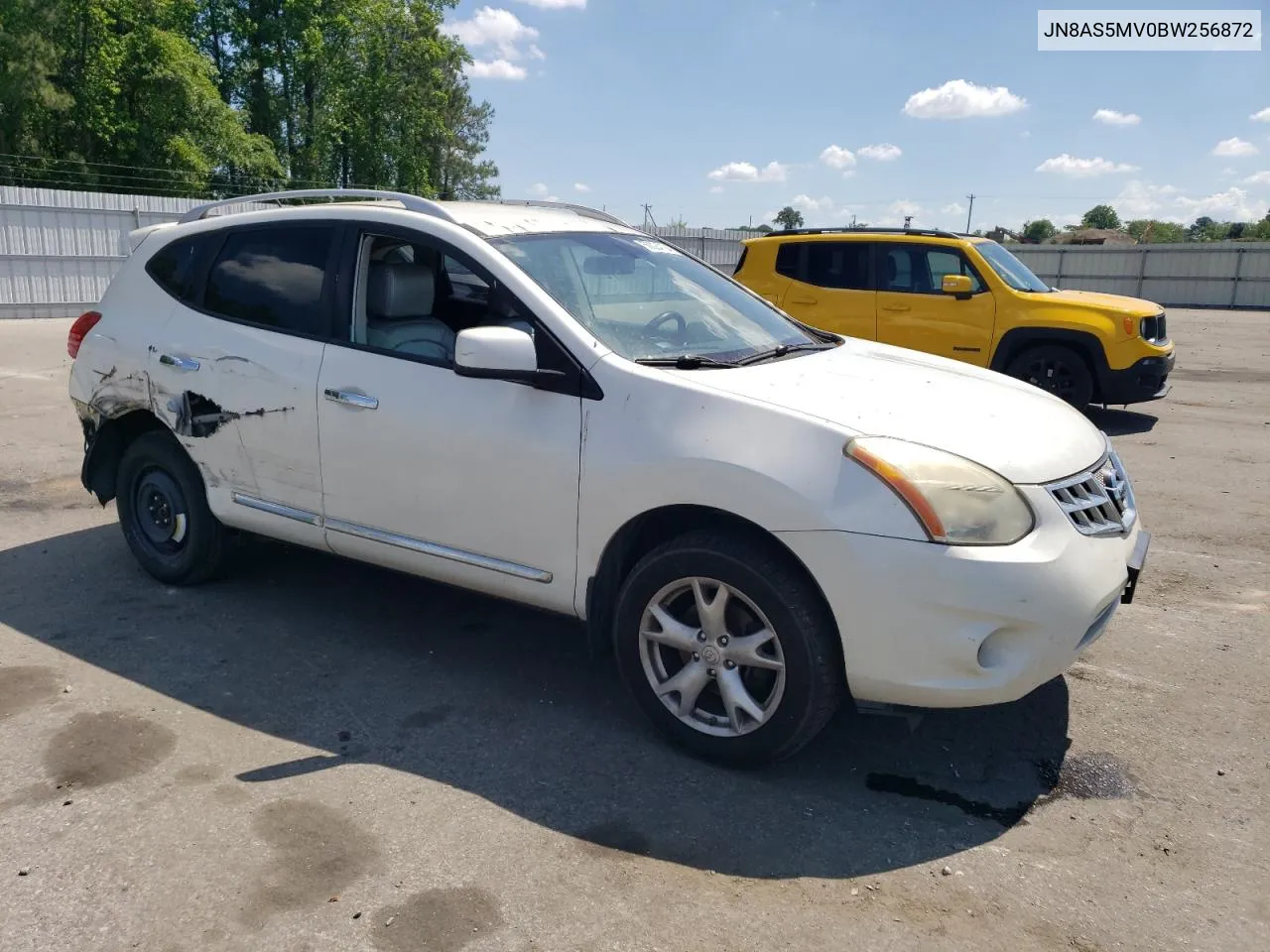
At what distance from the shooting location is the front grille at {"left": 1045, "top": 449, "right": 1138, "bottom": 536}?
327cm

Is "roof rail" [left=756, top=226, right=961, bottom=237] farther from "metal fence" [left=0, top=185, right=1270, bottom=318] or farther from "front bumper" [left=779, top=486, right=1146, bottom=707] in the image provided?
"front bumper" [left=779, top=486, right=1146, bottom=707]

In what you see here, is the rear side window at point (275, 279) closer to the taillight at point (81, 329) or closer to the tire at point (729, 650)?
the taillight at point (81, 329)

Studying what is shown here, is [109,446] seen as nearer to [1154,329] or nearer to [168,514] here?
[168,514]

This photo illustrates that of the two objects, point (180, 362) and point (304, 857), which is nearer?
point (304, 857)

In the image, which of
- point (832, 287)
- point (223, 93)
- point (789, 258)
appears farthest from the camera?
point (223, 93)

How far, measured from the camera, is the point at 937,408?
3.52 m

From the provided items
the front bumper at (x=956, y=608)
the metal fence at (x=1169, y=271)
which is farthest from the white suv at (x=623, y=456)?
the metal fence at (x=1169, y=271)

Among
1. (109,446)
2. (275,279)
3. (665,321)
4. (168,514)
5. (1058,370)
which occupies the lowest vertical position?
(168,514)

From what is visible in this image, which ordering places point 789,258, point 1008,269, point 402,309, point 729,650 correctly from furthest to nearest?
point 789,258 < point 1008,269 < point 402,309 < point 729,650

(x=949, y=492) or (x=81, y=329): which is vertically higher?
(x=81, y=329)

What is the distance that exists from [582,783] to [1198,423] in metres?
9.46

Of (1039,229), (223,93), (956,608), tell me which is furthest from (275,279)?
(1039,229)

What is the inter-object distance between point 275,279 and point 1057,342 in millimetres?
8182

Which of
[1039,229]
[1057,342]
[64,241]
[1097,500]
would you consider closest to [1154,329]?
[1057,342]
